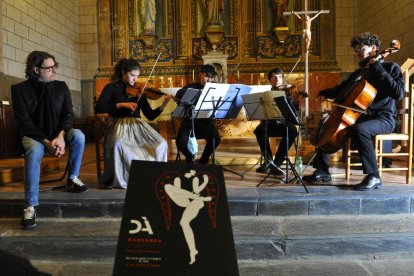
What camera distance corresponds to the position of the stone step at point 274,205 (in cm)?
281

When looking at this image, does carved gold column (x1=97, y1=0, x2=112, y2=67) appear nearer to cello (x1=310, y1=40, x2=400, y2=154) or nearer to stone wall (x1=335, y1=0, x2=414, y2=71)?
stone wall (x1=335, y1=0, x2=414, y2=71)

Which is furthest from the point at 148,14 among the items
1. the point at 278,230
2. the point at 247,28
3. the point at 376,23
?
the point at 278,230

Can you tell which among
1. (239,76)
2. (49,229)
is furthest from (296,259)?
(239,76)

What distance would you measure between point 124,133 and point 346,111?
1946 mm

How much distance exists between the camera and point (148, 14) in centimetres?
766

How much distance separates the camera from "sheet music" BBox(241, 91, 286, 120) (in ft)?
10.7

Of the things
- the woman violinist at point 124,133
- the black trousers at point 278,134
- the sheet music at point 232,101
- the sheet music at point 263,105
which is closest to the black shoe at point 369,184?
the sheet music at point 263,105

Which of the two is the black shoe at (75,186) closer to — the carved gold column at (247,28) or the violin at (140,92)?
the violin at (140,92)

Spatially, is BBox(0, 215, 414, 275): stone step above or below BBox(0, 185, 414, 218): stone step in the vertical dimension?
below

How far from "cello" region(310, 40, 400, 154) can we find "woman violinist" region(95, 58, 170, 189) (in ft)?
4.72

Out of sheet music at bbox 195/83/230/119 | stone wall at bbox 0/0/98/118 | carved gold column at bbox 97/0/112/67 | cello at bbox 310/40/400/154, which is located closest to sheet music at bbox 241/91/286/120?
sheet music at bbox 195/83/230/119

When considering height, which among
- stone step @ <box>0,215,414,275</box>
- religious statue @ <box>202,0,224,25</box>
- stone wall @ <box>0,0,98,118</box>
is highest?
religious statue @ <box>202,0,224,25</box>

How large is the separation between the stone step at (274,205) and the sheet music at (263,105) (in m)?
0.83

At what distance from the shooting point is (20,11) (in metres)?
5.98
